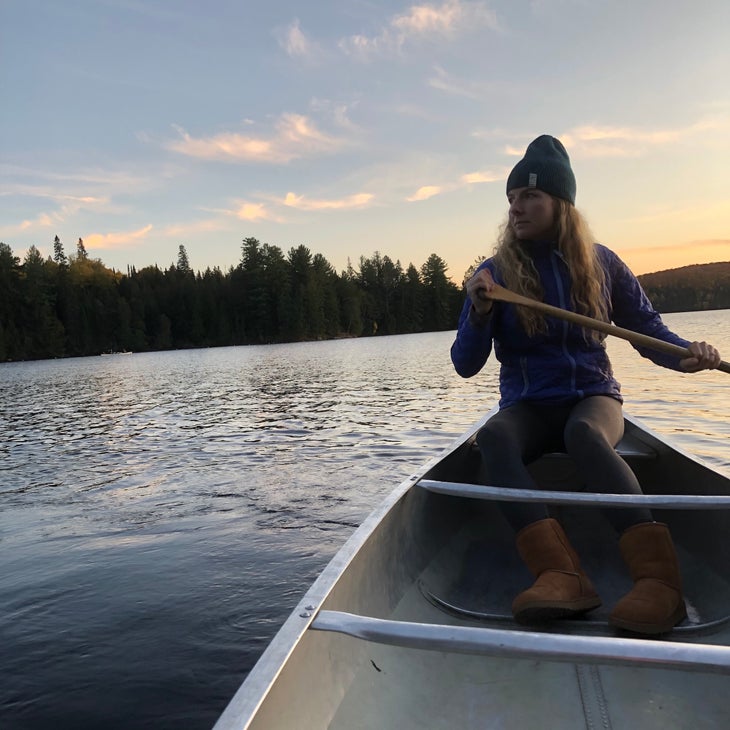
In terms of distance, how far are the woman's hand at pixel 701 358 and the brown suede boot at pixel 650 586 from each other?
3.07 feet

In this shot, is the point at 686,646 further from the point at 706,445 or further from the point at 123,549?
the point at 706,445

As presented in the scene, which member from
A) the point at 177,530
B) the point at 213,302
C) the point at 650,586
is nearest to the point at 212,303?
the point at 213,302

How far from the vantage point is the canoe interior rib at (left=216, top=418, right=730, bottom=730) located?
1.43m

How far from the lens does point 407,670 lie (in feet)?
6.63

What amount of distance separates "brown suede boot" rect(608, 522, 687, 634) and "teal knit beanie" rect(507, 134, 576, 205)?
5.02 ft

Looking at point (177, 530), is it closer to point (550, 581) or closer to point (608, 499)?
point (550, 581)

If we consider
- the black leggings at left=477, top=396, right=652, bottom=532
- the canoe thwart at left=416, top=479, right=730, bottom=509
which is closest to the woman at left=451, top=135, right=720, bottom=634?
the black leggings at left=477, top=396, right=652, bottom=532

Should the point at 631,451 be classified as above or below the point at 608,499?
below

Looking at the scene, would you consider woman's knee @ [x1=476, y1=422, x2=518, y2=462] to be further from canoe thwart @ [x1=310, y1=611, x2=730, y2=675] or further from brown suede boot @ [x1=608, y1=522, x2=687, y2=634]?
canoe thwart @ [x1=310, y1=611, x2=730, y2=675]

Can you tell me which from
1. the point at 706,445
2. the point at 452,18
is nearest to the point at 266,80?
the point at 452,18

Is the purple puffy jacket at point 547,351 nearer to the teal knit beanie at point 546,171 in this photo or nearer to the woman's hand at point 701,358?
the woman's hand at point 701,358

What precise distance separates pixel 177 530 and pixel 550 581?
12.2 feet

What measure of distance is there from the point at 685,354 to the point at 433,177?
2455 cm

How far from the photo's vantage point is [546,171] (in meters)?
2.88
